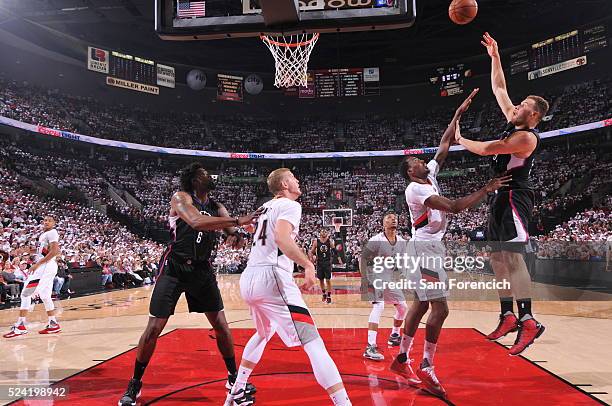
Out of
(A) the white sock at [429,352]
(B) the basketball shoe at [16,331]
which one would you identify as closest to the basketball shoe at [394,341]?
(A) the white sock at [429,352]

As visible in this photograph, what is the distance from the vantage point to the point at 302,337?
3.65 metres

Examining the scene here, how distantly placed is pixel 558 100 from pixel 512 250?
99.5ft

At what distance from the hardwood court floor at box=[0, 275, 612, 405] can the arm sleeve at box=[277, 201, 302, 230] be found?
1.92m

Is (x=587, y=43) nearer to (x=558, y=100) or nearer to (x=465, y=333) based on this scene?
(x=558, y=100)

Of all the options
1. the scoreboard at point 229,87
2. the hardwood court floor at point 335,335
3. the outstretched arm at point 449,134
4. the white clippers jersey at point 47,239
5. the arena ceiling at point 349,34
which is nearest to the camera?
the outstretched arm at point 449,134

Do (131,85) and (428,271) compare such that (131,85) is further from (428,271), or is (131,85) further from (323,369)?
(323,369)

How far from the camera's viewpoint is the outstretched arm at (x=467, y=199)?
13.1 feet

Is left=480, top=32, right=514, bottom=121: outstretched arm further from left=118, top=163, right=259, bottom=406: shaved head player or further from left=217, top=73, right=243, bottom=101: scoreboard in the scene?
left=217, top=73, right=243, bottom=101: scoreboard

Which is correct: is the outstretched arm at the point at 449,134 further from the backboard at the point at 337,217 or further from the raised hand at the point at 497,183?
the backboard at the point at 337,217

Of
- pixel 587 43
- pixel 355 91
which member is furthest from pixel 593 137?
pixel 355 91

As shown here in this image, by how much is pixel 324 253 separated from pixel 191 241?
814cm

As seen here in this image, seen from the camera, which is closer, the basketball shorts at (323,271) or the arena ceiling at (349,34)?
the basketball shorts at (323,271)

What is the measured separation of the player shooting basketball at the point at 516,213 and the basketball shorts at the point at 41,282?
299 inches

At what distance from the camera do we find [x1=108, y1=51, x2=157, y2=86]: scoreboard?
29.5 meters
